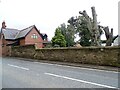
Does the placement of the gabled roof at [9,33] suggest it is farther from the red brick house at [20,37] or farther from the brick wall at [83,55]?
the brick wall at [83,55]

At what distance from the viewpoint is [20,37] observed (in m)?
56.3

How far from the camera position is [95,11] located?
25.1m

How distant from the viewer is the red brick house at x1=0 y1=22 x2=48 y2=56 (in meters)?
55.3

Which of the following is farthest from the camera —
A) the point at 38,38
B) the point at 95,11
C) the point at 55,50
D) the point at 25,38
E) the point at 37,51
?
the point at 38,38

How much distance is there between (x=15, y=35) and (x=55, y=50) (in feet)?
132

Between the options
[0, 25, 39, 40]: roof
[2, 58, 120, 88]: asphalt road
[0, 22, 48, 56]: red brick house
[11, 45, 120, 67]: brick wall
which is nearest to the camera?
[2, 58, 120, 88]: asphalt road

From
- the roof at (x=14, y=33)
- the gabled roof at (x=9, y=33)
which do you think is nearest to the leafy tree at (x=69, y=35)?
the roof at (x=14, y=33)

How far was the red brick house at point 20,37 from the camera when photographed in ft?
182

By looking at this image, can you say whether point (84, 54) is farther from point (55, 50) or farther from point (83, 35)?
point (83, 35)

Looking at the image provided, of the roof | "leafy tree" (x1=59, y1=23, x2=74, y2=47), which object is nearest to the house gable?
the roof

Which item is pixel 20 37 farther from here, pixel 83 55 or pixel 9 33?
pixel 83 55

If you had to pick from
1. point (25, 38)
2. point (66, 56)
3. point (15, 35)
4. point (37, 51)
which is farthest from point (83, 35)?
point (66, 56)

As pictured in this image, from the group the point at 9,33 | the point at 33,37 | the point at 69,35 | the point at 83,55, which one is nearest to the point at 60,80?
the point at 83,55

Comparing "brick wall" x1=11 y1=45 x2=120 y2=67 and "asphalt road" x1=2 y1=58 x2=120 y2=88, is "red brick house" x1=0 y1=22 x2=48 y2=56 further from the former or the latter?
"asphalt road" x1=2 y1=58 x2=120 y2=88
